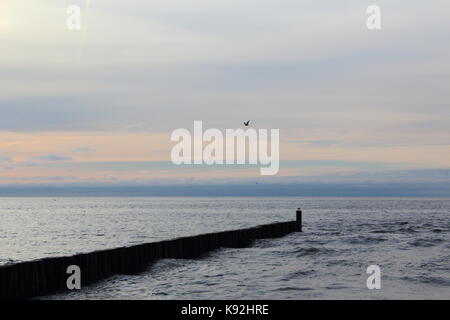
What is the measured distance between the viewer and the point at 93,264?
88.1 ft

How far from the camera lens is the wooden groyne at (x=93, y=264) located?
22000 millimetres

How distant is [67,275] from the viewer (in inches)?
976

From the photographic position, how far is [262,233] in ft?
174

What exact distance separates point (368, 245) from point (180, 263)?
62.8 feet

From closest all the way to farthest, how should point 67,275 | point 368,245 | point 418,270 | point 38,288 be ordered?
1. point 38,288
2. point 67,275
3. point 418,270
4. point 368,245

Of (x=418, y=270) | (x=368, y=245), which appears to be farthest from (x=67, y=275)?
(x=368, y=245)

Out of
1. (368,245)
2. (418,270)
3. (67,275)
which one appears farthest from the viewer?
(368,245)

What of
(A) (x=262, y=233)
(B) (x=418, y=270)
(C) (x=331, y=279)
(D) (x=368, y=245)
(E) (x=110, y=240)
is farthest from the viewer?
(E) (x=110, y=240)

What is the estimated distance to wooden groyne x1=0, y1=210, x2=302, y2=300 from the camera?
22.0m
